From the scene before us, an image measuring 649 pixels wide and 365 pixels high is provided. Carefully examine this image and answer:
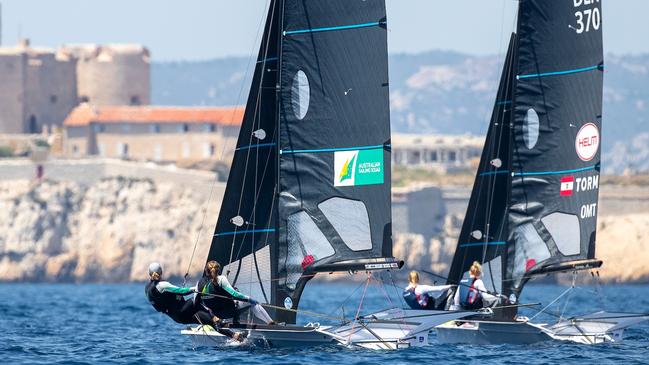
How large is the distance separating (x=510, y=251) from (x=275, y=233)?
5.00 metres

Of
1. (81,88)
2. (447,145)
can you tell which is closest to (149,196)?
(81,88)

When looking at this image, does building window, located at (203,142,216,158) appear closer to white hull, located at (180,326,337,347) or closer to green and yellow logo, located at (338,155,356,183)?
green and yellow logo, located at (338,155,356,183)

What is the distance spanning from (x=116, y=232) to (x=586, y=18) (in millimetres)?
57197

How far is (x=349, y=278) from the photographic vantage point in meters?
83.7

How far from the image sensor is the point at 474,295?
27422mm

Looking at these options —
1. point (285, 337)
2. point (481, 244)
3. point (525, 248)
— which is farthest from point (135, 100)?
point (285, 337)

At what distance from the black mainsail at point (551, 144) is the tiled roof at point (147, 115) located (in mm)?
69247

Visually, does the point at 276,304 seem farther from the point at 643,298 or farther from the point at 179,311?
the point at 643,298

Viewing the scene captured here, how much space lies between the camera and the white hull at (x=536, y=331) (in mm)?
26953

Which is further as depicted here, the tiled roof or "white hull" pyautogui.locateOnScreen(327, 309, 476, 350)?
the tiled roof

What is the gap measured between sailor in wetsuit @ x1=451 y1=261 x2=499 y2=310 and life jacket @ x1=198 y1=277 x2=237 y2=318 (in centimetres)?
469

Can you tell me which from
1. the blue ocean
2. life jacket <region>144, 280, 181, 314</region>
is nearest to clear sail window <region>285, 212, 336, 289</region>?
the blue ocean

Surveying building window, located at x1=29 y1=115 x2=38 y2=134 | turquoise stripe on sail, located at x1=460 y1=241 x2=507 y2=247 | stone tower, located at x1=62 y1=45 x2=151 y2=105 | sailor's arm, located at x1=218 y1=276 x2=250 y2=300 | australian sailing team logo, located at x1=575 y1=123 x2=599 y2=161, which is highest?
stone tower, located at x1=62 y1=45 x2=151 y2=105

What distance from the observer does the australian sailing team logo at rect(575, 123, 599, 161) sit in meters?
28.6
